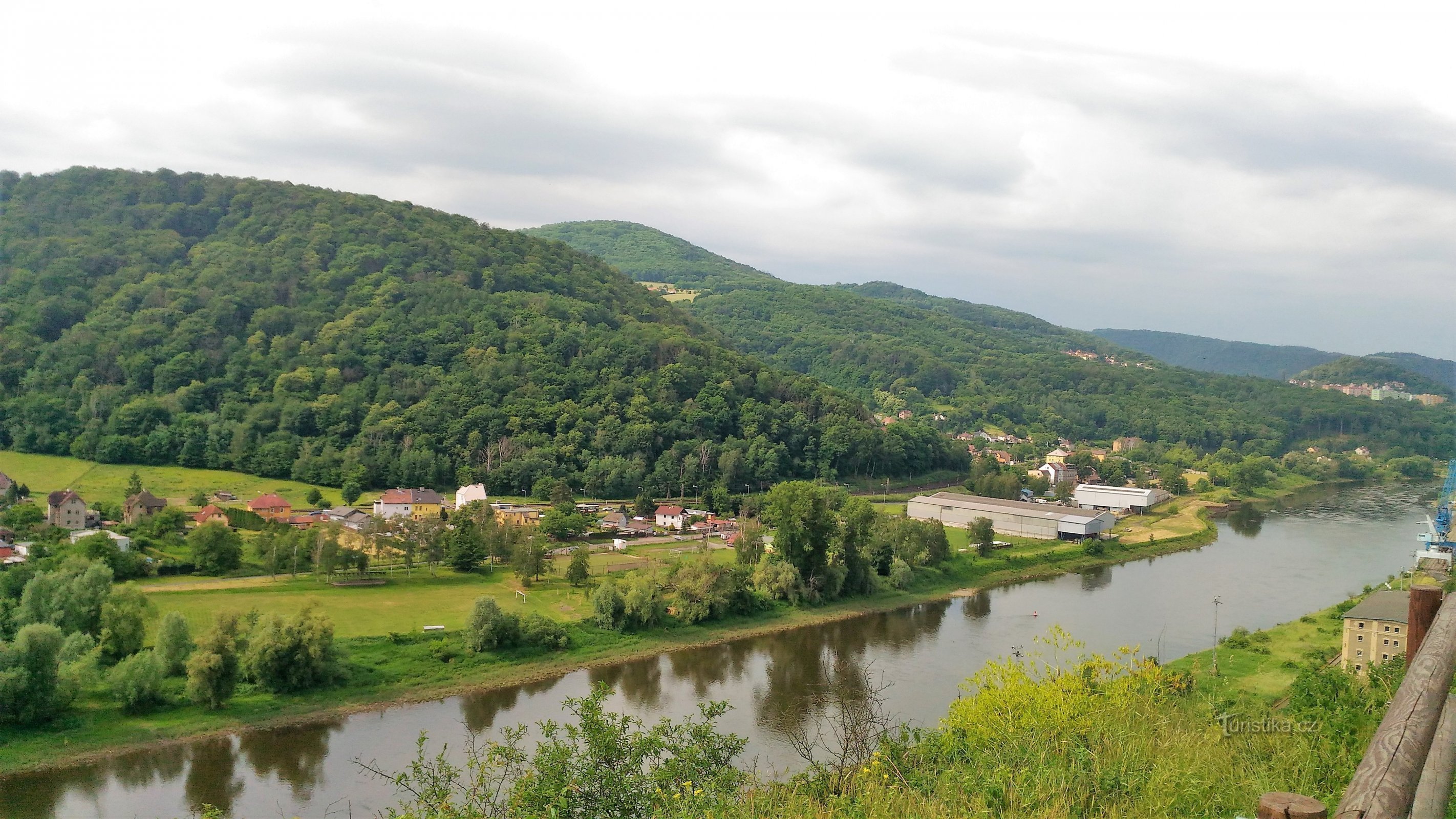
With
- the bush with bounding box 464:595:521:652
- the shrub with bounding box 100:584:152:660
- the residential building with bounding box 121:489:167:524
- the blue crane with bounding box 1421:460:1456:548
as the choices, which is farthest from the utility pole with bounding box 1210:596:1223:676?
the residential building with bounding box 121:489:167:524

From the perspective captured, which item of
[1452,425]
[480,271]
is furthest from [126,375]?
[1452,425]

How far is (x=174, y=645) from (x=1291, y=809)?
16609mm

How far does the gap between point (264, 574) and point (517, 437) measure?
545 inches

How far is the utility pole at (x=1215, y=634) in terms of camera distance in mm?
15891

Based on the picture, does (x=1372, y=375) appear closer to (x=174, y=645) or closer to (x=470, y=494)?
(x=470, y=494)

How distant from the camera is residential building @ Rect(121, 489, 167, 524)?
2264cm

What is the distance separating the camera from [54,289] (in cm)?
3612

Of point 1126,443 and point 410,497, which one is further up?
point 1126,443

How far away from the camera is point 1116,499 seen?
127 feet

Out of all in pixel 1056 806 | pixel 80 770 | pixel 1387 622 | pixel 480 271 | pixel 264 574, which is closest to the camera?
pixel 1056 806

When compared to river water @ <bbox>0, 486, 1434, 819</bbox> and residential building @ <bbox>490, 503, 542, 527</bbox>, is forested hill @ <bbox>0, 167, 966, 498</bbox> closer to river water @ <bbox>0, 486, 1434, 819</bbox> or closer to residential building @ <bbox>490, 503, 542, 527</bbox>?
residential building @ <bbox>490, 503, 542, 527</bbox>

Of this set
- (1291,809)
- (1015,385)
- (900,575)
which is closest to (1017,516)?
(900,575)

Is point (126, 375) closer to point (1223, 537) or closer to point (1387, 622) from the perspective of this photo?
point (1387, 622)

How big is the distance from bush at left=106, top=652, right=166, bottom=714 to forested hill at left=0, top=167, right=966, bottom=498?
15.7 metres
